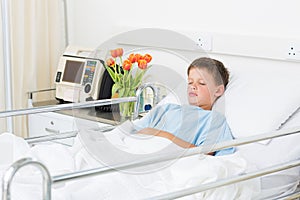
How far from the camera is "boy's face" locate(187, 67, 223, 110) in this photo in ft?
6.68

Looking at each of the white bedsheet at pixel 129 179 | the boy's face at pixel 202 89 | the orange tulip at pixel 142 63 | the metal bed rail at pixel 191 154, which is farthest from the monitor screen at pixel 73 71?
the metal bed rail at pixel 191 154

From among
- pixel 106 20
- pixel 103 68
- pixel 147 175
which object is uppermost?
pixel 106 20

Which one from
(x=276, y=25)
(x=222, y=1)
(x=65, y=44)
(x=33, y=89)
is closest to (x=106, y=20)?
(x=65, y=44)

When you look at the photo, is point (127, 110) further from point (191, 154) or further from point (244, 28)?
point (191, 154)

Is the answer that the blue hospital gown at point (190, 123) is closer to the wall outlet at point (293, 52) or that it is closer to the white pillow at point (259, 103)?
the white pillow at point (259, 103)

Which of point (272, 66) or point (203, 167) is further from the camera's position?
point (272, 66)

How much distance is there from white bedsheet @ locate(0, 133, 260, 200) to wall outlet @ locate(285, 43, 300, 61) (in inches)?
23.1

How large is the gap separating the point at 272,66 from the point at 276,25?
0.17 metres

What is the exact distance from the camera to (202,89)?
204 cm

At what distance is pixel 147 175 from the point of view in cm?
163

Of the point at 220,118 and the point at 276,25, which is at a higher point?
the point at 276,25

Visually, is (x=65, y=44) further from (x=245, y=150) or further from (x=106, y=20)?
(x=245, y=150)

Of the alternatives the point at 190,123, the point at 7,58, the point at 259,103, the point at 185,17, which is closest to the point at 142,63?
the point at 185,17

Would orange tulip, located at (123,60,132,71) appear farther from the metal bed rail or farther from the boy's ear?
the metal bed rail
